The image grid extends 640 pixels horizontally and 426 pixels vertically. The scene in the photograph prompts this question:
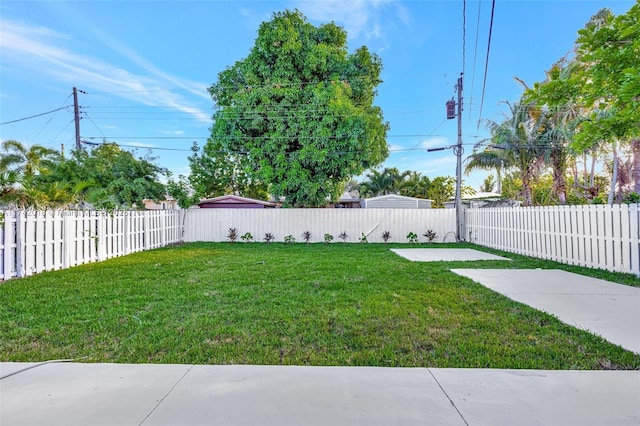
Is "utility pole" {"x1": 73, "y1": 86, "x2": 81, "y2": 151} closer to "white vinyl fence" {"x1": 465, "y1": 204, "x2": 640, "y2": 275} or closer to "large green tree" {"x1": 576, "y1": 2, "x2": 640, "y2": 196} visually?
"white vinyl fence" {"x1": 465, "y1": 204, "x2": 640, "y2": 275}

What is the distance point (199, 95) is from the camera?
16.1 m

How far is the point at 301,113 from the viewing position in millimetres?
13000

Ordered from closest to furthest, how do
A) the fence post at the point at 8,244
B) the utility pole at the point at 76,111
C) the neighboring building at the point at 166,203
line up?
the fence post at the point at 8,244 < the neighboring building at the point at 166,203 < the utility pole at the point at 76,111

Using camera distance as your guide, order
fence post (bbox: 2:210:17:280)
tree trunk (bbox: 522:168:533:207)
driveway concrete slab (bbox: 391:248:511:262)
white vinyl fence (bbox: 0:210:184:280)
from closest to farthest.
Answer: fence post (bbox: 2:210:17:280)
white vinyl fence (bbox: 0:210:184:280)
driveway concrete slab (bbox: 391:248:511:262)
tree trunk (bbox: 522:168:533:207)

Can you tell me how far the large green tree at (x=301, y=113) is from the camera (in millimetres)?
12906

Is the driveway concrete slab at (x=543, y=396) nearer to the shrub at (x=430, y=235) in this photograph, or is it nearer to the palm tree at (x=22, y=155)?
the shrub at (x=430, y=235)

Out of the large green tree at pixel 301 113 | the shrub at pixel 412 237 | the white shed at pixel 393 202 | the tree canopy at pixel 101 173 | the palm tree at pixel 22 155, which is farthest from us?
the white shed at pixel 393 202

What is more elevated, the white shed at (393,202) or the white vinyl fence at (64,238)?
the white shed at (393,202)

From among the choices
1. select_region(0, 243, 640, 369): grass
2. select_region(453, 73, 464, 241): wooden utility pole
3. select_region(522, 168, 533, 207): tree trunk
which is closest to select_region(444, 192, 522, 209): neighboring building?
select_region(522, 168, 533, 207): tree trunk

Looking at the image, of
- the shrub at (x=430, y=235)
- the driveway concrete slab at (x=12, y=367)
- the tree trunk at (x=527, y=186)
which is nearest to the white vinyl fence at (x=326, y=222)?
the shrub at (x=430, y=235)

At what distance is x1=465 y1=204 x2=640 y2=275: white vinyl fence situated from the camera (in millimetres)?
5925

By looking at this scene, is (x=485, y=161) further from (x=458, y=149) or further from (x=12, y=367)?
(x=12, y=367)

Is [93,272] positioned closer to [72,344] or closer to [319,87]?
[72,344]

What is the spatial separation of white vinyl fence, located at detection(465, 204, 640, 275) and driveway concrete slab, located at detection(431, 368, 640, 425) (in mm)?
4882
